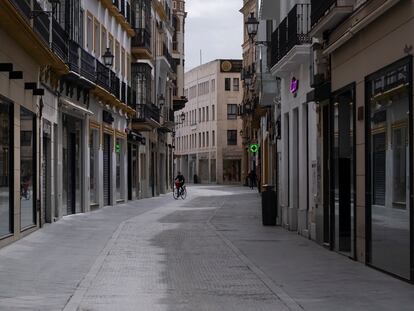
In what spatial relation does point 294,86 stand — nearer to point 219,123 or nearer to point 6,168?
point 6,168

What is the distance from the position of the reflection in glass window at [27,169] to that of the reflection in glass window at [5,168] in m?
1.35

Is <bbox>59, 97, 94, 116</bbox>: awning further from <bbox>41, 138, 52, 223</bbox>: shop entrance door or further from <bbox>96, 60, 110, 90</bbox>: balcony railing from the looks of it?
<bbox>96, 60, 110, 90</bbox>: balcony railing

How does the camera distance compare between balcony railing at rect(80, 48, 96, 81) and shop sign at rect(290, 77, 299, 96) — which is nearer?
shop sign at rect(290, 77, 299, 96)

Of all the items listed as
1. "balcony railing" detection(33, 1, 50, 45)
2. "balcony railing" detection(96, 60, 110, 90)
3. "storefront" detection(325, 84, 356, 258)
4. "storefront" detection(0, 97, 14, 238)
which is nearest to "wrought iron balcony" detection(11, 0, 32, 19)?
"balcony railing" detection(33, 1, 50, 45)

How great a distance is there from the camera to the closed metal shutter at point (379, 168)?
12.2 meters

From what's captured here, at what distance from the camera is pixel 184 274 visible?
40.3 ft

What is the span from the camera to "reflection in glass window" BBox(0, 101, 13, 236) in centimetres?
1566

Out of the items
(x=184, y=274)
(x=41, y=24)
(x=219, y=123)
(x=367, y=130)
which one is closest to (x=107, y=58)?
(x=41, y=24)

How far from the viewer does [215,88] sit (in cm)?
9512

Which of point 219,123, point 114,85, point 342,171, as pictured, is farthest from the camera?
point 219,123

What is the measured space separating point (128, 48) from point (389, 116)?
95.0 ft

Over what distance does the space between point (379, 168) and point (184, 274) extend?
3.45 m

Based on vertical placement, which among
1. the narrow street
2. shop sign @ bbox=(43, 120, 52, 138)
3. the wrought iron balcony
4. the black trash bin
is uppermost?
the wrought iron balcony

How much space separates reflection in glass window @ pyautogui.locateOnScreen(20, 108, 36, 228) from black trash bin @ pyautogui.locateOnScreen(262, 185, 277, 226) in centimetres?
687
